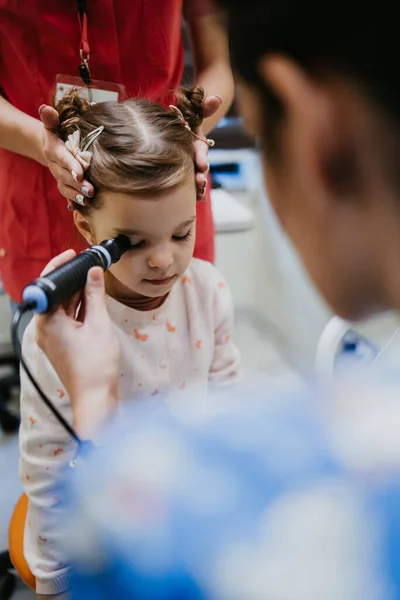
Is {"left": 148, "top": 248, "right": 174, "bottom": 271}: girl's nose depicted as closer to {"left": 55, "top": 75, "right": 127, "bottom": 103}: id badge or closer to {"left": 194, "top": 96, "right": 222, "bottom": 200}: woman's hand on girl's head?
{"left": 194, "top": 96, "right": 222, "bottom": 200}: woman's hand on girl's head

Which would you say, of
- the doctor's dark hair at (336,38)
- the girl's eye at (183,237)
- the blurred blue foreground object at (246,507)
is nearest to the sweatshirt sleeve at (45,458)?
the girl's eye at (183,237)

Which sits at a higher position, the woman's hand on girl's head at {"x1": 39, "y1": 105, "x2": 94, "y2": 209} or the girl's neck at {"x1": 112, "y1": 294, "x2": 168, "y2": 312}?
the woman's hand on girl's head at {"x1": 39, "y1": 105, "x2": 94, "y2": 209}

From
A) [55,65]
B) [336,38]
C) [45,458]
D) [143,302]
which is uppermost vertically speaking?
[336,38]

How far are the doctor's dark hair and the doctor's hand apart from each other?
433 millimetres

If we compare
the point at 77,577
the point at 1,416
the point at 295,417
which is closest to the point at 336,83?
the point at 295,417

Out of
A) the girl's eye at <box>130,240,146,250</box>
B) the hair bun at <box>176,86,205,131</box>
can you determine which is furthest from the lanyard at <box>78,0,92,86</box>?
the girl's eye at <box>130,240,146,250</box>

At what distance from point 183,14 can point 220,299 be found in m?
0.51

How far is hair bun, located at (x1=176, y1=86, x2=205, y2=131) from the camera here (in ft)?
3.01

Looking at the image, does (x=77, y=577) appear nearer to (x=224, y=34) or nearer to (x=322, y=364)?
(x=224, y=34)

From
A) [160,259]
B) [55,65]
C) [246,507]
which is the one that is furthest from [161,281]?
[246,507]

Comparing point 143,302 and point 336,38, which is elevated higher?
point 336,38

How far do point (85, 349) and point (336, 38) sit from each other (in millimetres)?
501

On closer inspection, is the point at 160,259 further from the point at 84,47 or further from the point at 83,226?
the point at 84,47

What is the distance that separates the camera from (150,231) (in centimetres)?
85
